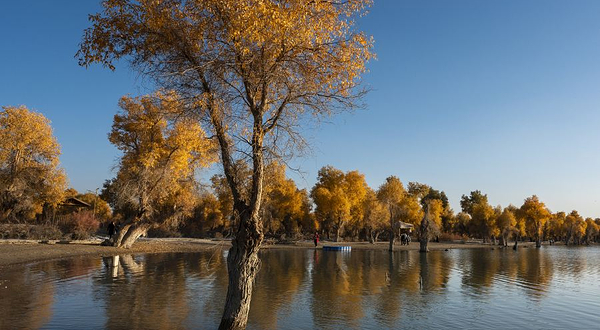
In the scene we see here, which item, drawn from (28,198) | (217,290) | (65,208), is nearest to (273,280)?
(217,290)

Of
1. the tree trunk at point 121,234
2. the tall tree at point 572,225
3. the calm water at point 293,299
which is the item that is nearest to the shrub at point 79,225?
the tree trunk at point 121,234

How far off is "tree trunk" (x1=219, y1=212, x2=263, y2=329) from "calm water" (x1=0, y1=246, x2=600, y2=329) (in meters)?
1.74

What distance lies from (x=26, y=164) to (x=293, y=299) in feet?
113

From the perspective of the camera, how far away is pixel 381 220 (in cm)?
5931

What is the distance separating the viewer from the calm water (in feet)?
39.6

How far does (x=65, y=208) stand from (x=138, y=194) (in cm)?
4283

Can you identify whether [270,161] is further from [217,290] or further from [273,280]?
[273,280]

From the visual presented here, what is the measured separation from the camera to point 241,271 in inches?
382

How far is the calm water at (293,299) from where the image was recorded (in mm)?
12078

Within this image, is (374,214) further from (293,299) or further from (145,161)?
(293,299)

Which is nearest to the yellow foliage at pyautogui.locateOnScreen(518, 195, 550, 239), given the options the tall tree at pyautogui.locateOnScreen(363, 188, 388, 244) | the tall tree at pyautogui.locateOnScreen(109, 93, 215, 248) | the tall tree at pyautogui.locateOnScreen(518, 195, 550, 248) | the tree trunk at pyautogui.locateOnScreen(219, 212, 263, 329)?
the tall tree at pyautogui.locateOnScreen(518, 195, 550, 248)

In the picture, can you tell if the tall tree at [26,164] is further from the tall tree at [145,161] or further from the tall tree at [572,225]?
the tall tree at [572,225]

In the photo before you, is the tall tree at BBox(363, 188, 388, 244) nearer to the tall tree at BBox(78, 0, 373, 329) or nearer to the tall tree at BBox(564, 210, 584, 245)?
the tall tree at BBox(78, 0, 373, 329)

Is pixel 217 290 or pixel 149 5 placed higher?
pixel 149 5
